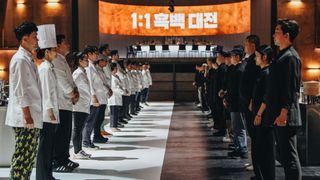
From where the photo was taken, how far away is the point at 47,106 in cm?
662

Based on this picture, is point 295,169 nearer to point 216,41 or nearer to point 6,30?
point 6,30

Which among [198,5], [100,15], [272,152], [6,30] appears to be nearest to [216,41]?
[198,5]

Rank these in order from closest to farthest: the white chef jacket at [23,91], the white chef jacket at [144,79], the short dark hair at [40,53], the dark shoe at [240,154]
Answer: the white chef jacket at [23,91], the short dark hair at [40,53], the dark shoe at [240,154], the white chef jacket at [144,79]

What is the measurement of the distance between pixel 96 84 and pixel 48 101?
11.9 ft

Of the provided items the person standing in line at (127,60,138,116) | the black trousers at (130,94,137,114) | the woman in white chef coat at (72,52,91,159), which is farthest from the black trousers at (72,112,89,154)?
the black trousers at (130,94,137,114)

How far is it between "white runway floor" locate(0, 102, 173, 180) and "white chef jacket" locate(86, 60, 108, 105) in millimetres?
791

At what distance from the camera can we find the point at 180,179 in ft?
24.3

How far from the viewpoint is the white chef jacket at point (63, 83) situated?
7.66m

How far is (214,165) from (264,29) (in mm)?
15178

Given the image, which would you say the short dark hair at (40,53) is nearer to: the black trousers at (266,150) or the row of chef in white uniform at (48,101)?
the row of chef in white uniform at (48,101)

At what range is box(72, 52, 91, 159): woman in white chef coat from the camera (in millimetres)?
8922

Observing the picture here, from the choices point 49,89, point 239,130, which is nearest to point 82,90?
point 239,130

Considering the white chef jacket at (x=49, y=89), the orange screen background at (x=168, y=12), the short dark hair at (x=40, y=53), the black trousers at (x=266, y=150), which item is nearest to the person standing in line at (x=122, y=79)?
the short dark hair at (x=40, y=53)

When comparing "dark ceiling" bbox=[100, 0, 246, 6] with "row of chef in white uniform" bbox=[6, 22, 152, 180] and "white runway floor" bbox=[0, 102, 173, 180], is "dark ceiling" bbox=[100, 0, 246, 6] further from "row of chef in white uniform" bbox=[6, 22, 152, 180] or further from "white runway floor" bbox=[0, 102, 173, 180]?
"row of chef in white uniform" bbox=[6, 22, 152, 180]
